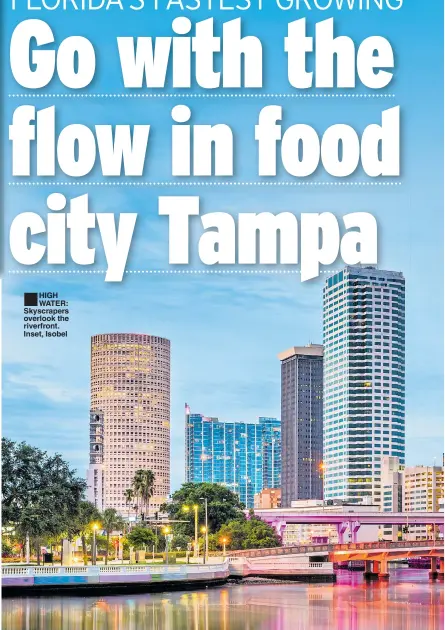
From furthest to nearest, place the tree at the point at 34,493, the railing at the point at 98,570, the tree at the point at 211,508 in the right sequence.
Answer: the tree at the point at 211,508, the tree at the point at 34,493, the railing at the point at 98,570

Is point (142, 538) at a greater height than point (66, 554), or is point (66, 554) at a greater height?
point (66, 554)

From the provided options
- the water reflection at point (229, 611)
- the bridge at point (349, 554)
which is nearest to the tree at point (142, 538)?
the bridge at point (349, 554)

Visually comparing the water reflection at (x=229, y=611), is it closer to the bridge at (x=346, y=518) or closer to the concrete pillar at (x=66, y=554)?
the concrete pillar at (x=66, y=554)

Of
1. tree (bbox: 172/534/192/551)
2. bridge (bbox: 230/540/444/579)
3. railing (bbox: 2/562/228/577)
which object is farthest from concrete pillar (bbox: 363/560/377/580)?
railing (bbox: 2/562/228/577)

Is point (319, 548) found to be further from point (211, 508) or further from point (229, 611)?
point (229, 611)

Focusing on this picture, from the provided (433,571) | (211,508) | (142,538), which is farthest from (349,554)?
(142,538)

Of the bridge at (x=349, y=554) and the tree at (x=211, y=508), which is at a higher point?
the tree at (x=211, y=508)
